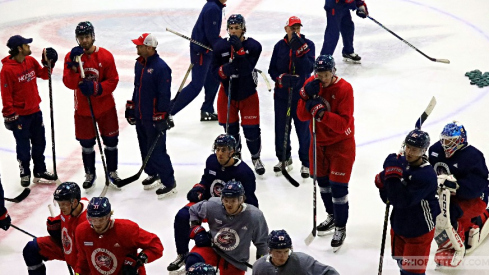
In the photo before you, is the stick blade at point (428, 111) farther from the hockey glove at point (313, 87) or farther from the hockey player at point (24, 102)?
the hockey player at point (24, 102)

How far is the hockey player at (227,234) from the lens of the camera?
431 centimetres

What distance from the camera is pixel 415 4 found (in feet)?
35.5

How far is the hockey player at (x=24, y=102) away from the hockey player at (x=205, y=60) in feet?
4.89

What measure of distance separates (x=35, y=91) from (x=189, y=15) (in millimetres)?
5046

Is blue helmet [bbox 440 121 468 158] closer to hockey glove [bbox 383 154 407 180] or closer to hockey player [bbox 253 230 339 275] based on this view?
hockey glove [bbox 383 154 407 180]

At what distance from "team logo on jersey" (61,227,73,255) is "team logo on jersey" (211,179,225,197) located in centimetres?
95

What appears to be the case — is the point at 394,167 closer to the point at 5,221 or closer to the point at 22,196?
the point at 5,221

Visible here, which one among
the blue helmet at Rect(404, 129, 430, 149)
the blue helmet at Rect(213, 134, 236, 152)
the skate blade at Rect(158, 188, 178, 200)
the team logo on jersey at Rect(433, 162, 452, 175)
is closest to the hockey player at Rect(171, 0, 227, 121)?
the skate blade at Rect(158, 188, 178, 200)

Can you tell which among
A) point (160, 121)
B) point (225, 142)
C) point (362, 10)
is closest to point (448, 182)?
point (225, 142)

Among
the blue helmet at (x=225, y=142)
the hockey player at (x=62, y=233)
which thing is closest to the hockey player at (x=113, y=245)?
the hockey player at (x=62, y=233)

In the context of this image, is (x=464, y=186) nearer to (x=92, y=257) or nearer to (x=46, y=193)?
(x=92, y=257)

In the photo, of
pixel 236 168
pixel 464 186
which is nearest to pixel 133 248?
pixel 236 168

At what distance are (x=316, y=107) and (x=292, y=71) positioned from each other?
100cm

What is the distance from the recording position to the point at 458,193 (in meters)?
4.75
